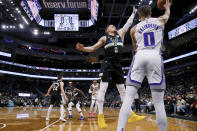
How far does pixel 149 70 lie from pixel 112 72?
109 centimetres

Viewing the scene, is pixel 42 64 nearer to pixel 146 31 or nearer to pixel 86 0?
pixel 86 0

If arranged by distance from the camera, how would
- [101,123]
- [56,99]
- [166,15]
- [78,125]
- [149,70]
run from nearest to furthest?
[149,70], [166,15], [101,123], [78,125], [56,99]

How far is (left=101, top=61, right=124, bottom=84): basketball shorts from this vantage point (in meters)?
3.16

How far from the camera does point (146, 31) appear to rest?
2314 millimetres

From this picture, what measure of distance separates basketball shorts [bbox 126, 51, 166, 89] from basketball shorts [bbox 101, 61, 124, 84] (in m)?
0.90

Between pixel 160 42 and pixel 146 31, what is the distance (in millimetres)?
253

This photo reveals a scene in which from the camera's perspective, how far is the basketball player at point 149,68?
2.11 metres

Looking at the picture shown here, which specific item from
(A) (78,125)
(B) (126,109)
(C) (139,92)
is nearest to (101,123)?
(B) (126,109)

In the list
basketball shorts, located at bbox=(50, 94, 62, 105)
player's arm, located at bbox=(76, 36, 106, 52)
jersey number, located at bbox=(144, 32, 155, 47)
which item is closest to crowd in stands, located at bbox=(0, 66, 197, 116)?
basketball shorts, located at bbox=(50, 94, 62, 105)

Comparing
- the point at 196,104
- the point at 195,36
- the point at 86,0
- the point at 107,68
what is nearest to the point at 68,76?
the point at 86,0

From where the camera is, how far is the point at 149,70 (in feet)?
7.13

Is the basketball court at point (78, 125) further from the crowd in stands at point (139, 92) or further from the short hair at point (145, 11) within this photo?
the crowd in stands at point (139, 92)

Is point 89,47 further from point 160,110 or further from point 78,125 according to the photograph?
point 78,125

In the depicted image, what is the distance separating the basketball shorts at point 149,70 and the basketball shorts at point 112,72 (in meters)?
0.90
